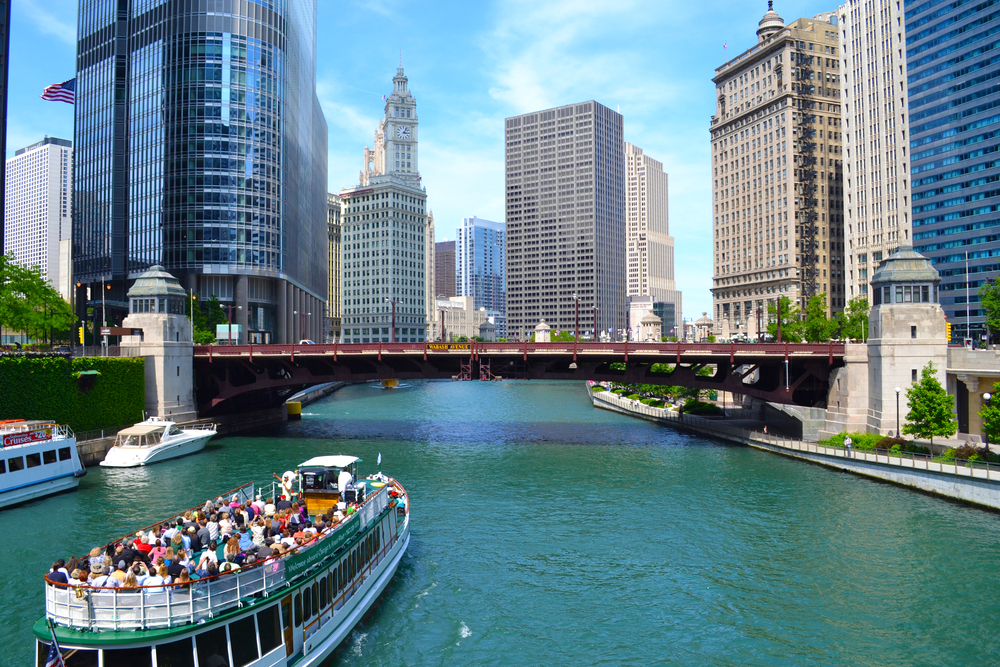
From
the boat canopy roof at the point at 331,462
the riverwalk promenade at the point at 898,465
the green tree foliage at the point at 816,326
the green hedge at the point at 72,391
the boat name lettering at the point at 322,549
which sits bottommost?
the riverwalk promenade at the point at 898,465

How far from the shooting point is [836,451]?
53875 mm

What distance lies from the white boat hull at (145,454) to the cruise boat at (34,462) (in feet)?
22.0

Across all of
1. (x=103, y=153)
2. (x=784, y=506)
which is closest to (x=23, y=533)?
(x=784, y=506)

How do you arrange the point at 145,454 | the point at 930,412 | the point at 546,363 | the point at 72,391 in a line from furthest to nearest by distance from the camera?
1. the point at 546,363
2. the point at 72,391
3. the point at 145,454
4. the point at 930,412

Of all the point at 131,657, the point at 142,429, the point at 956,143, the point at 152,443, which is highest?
the point at 956,143

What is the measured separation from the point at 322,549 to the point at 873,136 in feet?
497

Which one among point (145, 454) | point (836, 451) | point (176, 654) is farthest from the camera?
point (145, 454)

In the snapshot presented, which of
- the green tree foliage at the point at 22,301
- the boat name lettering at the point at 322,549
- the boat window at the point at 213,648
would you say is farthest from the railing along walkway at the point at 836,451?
the green tree foliage at the point at 22,301

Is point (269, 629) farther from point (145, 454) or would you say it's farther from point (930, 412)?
point (930, 412)

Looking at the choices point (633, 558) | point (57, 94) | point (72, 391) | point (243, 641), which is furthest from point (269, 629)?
point (57, 94)

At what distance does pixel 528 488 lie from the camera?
4928 cm

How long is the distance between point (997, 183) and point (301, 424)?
391 ft

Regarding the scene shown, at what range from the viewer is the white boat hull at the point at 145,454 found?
5627cm

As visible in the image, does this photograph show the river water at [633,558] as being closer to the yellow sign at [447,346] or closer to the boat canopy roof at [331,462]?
the boat canopy roof at [331,462]
